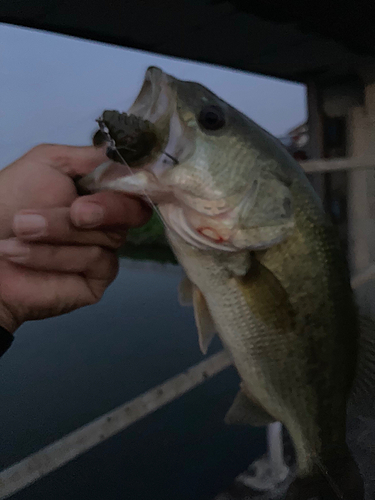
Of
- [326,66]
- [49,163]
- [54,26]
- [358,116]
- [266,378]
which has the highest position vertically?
[54,26]

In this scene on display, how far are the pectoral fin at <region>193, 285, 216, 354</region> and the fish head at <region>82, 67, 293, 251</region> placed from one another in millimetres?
150

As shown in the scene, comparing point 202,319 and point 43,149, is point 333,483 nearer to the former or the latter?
point 202,319

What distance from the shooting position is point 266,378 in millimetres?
686

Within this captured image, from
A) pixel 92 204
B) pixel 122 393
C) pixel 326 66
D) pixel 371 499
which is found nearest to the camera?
pixel 92 204

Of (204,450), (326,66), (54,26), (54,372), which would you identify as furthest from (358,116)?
(54,372)

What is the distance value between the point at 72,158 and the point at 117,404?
265 cm

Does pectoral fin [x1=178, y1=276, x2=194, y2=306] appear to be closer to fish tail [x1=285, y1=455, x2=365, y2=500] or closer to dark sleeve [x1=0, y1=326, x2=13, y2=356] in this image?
dark sleeve [x1=0, y1=326, x2=13, y2=356]

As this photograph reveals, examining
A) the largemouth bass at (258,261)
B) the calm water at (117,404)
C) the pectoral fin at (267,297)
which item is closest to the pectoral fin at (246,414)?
the largemouth bass at (258,261)

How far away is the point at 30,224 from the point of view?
466mm

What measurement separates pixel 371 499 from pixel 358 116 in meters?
2.11

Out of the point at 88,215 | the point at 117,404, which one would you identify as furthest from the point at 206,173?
the point at 117,404

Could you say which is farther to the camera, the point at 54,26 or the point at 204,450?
the point at 204,450

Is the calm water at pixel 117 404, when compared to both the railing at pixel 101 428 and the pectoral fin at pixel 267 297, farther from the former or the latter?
the pectoral fin at pixel 267 297

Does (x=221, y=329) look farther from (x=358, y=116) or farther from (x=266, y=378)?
(x=358, y=116)
